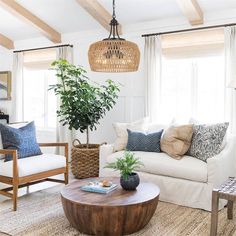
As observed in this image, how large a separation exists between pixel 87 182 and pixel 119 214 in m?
0.75

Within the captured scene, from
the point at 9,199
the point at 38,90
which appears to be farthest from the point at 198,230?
the point at 38,90

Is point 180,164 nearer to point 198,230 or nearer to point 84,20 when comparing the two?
point 198,230

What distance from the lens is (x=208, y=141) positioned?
12.2 feet

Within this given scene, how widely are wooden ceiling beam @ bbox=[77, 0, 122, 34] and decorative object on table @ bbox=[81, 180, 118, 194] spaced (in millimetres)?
2767

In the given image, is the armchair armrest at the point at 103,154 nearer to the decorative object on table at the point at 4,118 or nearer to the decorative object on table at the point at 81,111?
the decorative object on table at the point at 81,111

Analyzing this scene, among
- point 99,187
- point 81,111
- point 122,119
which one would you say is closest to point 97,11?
point 81,111

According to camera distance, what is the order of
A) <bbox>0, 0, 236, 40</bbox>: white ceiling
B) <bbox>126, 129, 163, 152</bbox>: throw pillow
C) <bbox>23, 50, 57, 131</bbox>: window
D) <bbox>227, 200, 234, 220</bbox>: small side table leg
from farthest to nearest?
<bbox>23, 50, 57, 131</bbox>: window → <bbox>0, 0, 236, 40</bbox>: white ceiling → <bbox>126, 129, 163, 152</bbox>: throw pillow → <bbox>227, 200, 234, 220</bbox>: small side table leg

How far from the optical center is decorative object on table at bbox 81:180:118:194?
9.73 ft

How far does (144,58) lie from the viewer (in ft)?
16.7

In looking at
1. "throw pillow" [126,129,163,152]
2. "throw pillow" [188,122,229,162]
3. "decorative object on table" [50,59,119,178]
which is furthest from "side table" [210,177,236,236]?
"decorative object on table" [50,59,119,178]

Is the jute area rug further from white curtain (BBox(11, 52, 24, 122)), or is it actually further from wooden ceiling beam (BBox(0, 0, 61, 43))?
white curtain (BBox(11, 52, 24, 122))

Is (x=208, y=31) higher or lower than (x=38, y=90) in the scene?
higher

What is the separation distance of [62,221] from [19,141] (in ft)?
3.86

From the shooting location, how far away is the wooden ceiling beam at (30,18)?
4956mm
